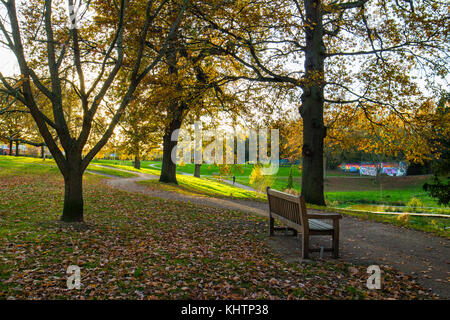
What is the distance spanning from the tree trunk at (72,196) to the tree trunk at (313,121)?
30.8 ft

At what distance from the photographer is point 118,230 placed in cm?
816

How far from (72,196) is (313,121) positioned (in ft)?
33.2

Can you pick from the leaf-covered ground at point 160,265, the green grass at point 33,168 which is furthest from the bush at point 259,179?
the leaf-covered ground at point 160,265

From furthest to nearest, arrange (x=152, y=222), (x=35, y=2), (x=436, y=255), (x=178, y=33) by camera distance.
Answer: (x=178, y=33) → (x=152, y=222) → (x=35, y=2) → (x=436, y=255)

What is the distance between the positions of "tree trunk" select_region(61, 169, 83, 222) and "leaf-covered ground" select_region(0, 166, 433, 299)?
0.37 meters

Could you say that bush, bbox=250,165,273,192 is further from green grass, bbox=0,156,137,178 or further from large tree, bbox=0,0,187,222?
large tree, bbox=0,0,187,222

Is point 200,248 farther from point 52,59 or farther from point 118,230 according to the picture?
point 52,59

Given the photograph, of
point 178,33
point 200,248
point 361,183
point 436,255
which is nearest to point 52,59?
point 178,33

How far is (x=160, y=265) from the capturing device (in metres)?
5.65

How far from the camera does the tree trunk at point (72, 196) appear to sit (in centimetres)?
809

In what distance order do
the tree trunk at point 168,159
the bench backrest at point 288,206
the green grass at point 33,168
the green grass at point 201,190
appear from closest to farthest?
the bench backrest at point 288,206
the green grass at point 201,190
the tree trunk at point 168,159
the green grass at point 33,168

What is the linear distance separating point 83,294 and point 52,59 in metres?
6.20

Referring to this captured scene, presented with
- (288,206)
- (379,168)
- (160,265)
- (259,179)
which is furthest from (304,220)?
(379,168)

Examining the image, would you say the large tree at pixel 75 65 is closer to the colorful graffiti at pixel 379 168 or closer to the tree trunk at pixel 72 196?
the tree trunk at pixel 72 196
